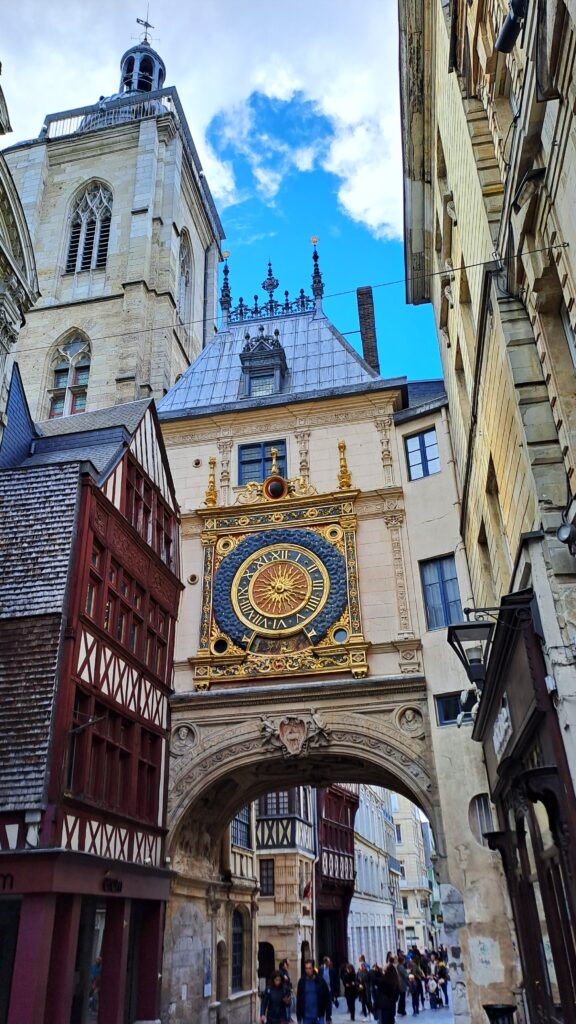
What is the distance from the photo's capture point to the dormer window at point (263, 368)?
67.2 feet

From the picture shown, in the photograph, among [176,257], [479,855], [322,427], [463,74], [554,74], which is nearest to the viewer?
[554,74]

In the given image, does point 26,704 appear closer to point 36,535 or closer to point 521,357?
point 36,535

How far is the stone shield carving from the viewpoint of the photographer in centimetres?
1538

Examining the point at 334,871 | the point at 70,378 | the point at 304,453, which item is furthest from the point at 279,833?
the point at 70,378

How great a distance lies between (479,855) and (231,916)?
8.06m

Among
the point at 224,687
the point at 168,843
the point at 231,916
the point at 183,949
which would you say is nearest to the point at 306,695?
the point at 224,687

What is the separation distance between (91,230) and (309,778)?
28.7 metres

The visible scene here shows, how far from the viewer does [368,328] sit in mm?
24281

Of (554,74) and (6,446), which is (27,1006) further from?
(554,74)

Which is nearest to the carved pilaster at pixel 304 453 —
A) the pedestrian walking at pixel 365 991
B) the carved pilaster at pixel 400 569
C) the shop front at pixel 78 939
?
the carved pilaster at pixel 400 569

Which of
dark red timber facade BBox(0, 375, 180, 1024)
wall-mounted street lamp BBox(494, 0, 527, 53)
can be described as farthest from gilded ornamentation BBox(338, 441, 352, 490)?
wall-mounted street lamp BBox(494, 0, 527, 53)

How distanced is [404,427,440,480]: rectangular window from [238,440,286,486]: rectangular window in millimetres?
2908

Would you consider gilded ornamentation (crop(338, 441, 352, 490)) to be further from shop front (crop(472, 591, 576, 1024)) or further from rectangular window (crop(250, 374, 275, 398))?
shop front (crop(472, 591, 576, 1024))

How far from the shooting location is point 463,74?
32.8ft
